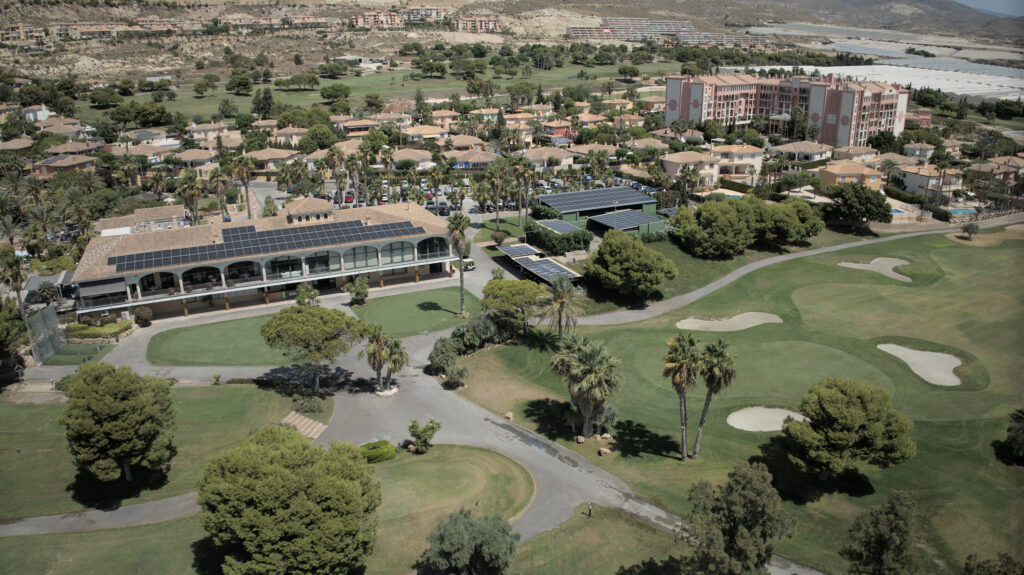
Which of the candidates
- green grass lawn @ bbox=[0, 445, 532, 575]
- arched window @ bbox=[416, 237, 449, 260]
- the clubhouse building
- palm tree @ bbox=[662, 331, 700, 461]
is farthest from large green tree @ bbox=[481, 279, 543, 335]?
palm tree @ bbox=[662, 331, 700, 461]

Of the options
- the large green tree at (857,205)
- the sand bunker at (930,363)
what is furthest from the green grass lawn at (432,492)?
the large green tree at (857,205)

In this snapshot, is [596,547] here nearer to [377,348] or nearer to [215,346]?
[377,348]

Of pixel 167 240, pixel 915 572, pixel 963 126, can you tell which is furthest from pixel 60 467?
pixel 963 126

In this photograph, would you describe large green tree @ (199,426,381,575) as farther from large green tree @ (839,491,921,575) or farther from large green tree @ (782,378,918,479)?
large green tree @ (782,378,918,479)

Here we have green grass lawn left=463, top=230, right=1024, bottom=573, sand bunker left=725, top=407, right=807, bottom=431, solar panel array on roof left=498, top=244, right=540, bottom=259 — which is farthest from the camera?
solar panel array on roof left=498, top=244, right=540, bottom=259

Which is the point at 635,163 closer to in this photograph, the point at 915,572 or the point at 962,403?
the point at 962,403

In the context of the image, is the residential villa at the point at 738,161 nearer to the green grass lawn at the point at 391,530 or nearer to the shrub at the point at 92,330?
the green grass lawn at the point at 391,530
